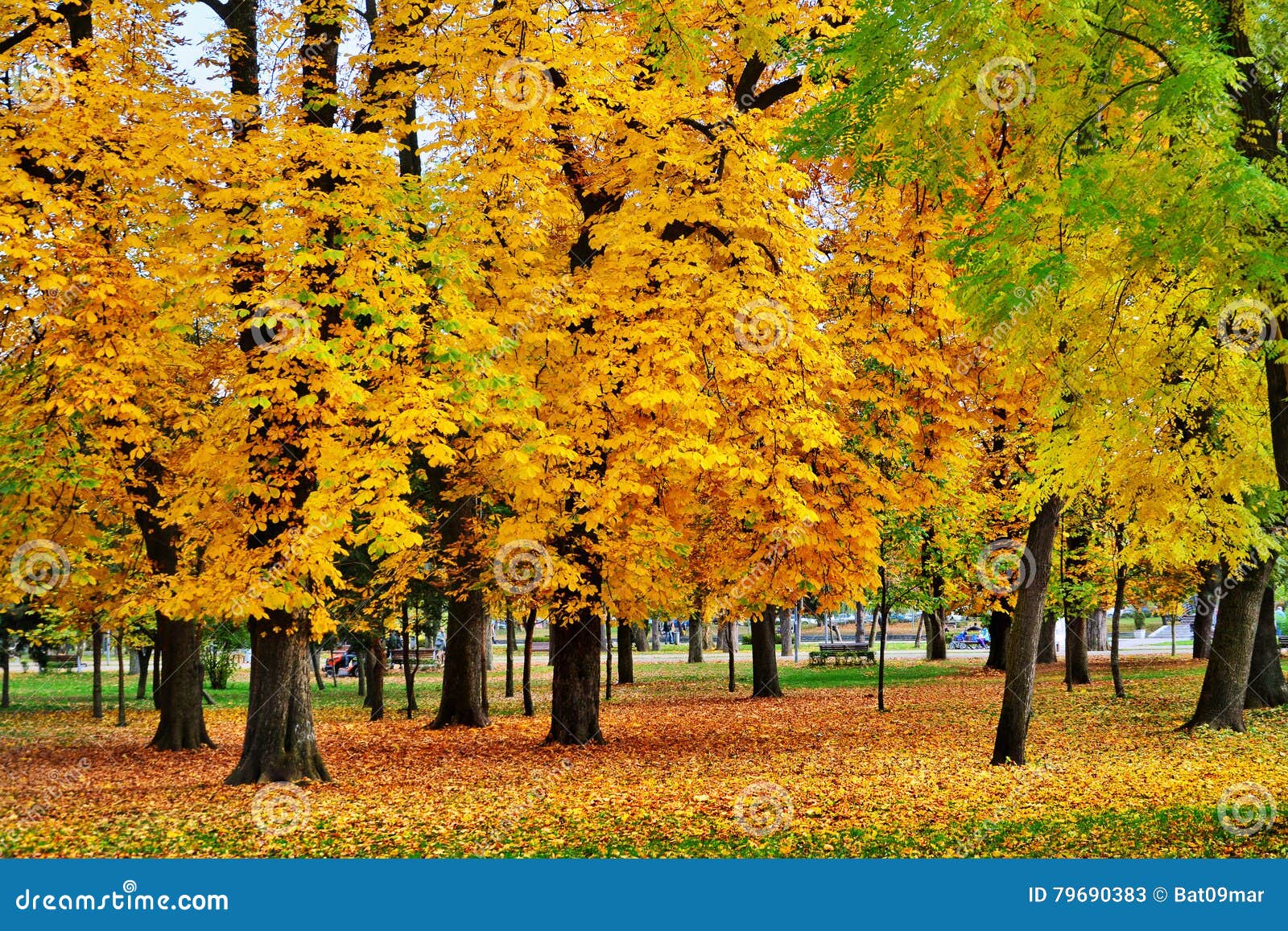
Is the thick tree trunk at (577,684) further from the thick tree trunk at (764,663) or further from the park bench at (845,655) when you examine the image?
the park bench at (845,655)

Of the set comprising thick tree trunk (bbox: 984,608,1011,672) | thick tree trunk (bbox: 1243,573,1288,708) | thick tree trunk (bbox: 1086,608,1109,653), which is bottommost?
thick tree trunk (bbox: 1086,608,1109,653)

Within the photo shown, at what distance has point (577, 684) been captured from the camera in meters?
16.4

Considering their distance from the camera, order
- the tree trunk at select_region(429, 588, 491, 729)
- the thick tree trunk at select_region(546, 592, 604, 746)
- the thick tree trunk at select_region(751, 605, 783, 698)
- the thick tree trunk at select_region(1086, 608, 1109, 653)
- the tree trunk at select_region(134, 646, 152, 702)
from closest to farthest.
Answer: the thick tree trunk at select_region(546, 592, 604, 746) < the tree trunk at select_region(429, 588, 491, 729) < the thick tree trunk at select_region(751, 605, 783, 698) < the tree trunk at select_region(134, 646, 152, 702) < the thick tree trunk at select_region(1086, 608, 1109, 653)

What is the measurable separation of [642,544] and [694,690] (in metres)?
17.7

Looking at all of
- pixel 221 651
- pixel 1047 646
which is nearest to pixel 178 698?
pixel 221 651

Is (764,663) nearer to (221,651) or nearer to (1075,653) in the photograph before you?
(1075,653)

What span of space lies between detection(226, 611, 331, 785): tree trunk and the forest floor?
0.42 meters

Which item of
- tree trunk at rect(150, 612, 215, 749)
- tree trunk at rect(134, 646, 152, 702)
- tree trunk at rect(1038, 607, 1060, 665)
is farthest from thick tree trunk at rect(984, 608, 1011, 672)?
tree trunk at rect(134, 646, 152, 702)

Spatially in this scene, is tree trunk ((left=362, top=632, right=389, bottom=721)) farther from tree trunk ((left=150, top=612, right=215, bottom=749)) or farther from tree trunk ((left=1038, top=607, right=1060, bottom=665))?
tree trunk ((left=1038, top=607, right=1060, bottom=665))

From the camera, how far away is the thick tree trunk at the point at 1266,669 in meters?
18.0

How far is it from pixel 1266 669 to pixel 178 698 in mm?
19463

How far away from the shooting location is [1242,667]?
15609mm

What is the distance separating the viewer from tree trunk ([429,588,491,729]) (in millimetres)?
20562

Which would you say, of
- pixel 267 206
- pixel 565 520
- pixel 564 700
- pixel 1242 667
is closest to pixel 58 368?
pixel 267 206
